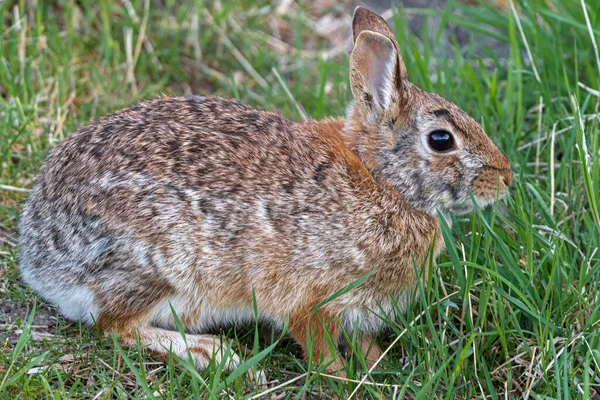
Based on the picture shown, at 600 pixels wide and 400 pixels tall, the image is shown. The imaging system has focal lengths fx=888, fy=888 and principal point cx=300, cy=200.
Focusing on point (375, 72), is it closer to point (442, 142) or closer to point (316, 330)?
point (442, 142)

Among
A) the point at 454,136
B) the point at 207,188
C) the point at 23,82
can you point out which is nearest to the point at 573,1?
the point at 454,136

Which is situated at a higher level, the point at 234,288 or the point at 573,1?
the point at 573,1

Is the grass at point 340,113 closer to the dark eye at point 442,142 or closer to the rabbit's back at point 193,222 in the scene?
the rabbit's back at point 193,222

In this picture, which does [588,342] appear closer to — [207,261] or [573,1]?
[207,261]

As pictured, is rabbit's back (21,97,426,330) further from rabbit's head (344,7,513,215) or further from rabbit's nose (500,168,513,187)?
rabbit's nose (500,168,513,187)

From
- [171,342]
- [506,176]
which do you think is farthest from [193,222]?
[506,176]

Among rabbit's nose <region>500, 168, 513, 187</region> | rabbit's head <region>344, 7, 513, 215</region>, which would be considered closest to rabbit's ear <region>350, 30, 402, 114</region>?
rabbit's head <region>344, 7, 513, 215</region>

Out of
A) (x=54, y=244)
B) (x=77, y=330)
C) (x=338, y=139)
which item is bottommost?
(x=77, y=330)
